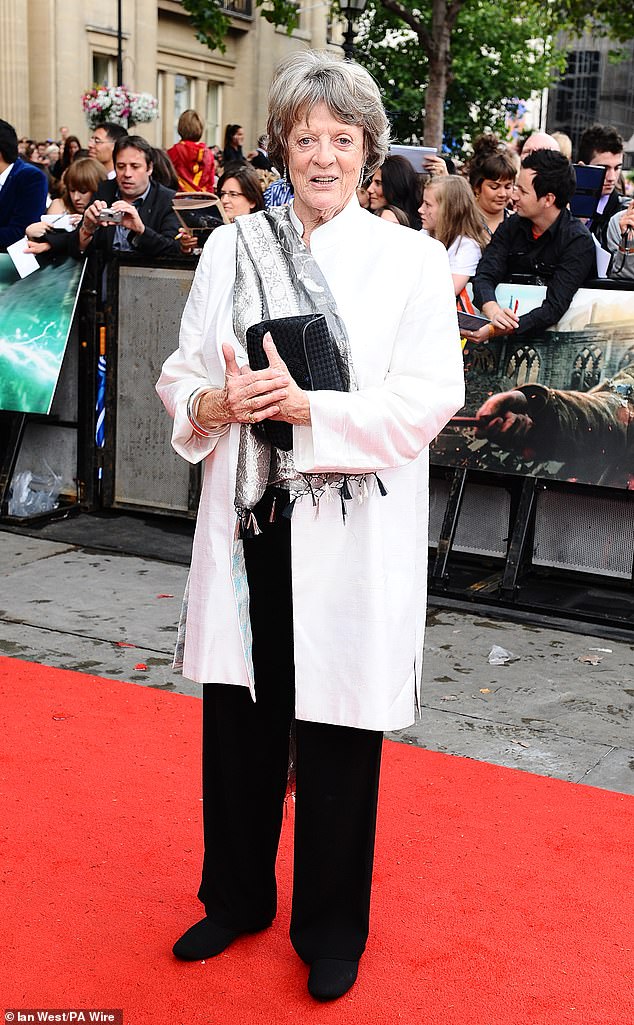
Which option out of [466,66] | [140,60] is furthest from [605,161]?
[466,66]

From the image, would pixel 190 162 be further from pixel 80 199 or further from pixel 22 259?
pixel 22 259

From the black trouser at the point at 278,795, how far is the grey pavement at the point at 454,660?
1.49m

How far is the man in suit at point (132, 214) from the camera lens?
7.43 meters

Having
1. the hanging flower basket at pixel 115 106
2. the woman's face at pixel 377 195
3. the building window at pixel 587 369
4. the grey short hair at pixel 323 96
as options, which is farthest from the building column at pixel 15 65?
the grey short hair at pixel 323 96

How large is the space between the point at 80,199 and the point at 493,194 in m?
2.92

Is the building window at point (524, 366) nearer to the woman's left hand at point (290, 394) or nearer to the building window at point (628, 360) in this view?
the building window at point (628, 360)

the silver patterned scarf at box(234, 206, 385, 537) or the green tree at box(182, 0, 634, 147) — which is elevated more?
the green tree at box(182, 0, 634, 147)

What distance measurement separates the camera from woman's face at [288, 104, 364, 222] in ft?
9.36

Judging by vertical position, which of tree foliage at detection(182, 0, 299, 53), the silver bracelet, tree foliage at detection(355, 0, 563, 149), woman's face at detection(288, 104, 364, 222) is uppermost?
tree foliage at detection(355, 0, 563, 149)

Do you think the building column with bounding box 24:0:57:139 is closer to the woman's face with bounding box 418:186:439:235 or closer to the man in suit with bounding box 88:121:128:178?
the man in suit with bounding box 88:121:128:178

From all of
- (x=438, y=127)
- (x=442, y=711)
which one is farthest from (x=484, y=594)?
(x=438, y=127)

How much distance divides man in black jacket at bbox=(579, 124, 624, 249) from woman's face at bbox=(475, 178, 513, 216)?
0.60 meters

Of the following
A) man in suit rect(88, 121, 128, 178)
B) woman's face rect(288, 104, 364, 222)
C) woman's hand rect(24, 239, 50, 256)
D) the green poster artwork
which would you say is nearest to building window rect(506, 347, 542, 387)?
the green poster artwork

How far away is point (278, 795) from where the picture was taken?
10.6 ft
